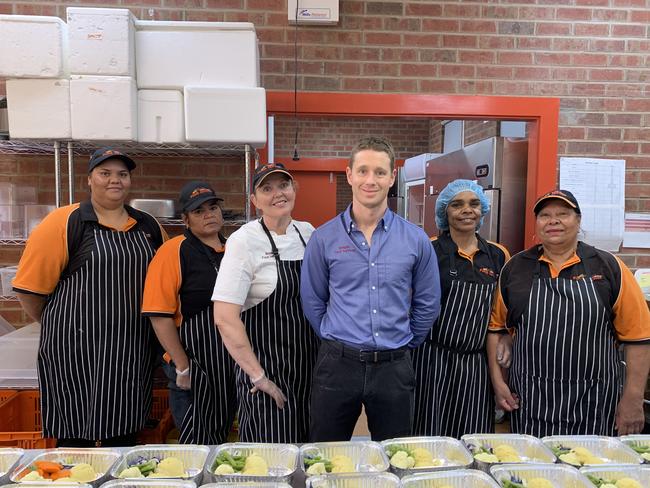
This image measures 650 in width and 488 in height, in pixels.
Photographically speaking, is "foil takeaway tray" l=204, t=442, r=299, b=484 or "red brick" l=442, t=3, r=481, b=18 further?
"red brick" l=442, t=3, r=481, b=18

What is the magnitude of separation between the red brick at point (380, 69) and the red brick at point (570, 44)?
1043 mm

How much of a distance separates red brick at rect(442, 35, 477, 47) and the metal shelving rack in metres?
1.48

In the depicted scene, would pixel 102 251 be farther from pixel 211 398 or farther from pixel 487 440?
pixel 487 440

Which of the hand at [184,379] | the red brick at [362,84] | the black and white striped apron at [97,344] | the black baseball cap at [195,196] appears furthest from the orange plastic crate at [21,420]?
the red brick at [362,84]

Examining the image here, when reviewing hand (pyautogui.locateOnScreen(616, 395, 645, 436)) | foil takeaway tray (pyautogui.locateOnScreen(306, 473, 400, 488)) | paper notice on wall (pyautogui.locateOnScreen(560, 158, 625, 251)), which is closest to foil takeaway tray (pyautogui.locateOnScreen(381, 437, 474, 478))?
foil takeaway tray (pyautogui.locateOnScreen(306, 473, 400, 488))

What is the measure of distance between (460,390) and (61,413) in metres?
1.89

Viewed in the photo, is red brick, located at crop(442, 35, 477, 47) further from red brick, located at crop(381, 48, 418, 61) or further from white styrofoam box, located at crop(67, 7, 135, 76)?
white styrofoam box, located at crop(67, 7, 135, 76)

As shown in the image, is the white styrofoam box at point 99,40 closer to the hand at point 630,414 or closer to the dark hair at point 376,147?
the dark hair at point 376,147

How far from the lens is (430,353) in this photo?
2.42 m

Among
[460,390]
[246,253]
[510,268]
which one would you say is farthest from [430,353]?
[246,253]

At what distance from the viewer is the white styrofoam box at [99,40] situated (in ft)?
8.39

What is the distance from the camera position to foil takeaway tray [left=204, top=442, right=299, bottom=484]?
140cm

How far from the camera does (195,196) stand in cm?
246

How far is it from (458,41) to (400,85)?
0.48 m
